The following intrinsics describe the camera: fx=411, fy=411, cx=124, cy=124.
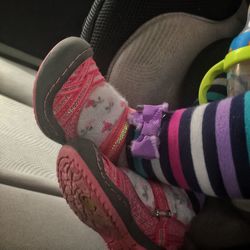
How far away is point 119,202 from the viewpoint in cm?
55

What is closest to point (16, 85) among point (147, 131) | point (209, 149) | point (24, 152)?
point (24, 152)

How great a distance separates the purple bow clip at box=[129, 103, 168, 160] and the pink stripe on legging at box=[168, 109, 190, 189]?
0.02m

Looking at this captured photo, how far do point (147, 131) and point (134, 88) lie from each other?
0.16 m

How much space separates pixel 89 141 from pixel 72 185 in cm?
7

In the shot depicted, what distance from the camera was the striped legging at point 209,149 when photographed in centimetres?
50

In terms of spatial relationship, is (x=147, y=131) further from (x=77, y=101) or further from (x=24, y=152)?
(x=24, y=152)

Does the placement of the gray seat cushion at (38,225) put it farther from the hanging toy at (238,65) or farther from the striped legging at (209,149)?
the hanging toy at (238,65)

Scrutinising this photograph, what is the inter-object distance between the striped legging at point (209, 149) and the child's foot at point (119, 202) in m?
0.04

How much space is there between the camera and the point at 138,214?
58cm

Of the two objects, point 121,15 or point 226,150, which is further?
point 121,15

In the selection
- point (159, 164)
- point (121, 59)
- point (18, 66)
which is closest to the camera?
point (159, 164)

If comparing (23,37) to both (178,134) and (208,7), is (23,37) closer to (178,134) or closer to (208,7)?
(208,7)

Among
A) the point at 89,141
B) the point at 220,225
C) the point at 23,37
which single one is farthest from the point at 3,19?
the point at 220,225

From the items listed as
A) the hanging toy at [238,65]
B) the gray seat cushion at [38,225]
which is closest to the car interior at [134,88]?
the gray seat cushion at [38,225]
